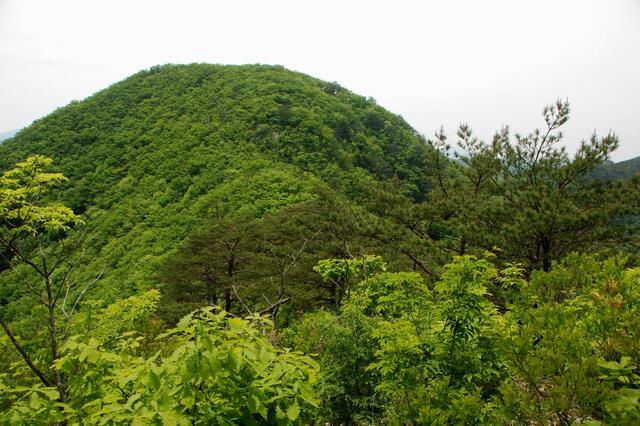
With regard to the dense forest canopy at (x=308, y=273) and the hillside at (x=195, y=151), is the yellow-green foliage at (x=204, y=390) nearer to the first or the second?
the dense forest canopy at (x=308, y=273)

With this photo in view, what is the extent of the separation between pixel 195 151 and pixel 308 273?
82.6ft

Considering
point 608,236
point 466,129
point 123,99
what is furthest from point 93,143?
point 608,236

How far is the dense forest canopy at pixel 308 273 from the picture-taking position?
2.65 m

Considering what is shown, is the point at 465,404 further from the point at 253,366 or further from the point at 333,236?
the point at 333,236

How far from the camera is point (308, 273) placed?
14.1m

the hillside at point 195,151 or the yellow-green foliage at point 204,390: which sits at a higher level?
the hillside at point 195,151

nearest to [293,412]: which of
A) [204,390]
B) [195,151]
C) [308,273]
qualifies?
[204,390]

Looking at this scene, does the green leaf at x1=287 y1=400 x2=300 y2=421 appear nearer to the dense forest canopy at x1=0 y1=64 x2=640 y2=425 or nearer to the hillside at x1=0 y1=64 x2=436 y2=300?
the dense forest canopy at x1=0 y1=64 x2=640 y2=425

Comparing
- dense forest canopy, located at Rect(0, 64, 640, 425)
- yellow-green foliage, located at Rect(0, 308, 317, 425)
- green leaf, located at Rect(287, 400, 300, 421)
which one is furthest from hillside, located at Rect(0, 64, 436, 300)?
green leaf, located at Rect(287, 400, 300, 421)

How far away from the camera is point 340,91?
49.8 meters

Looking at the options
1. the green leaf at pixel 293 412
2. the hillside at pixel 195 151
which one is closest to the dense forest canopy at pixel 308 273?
the green leaf at pixel 293 412

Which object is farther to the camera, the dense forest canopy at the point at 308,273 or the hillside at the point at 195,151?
the hillside at the point at 195,151

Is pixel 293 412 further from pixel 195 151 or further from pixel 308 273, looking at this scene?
pixel 195 151

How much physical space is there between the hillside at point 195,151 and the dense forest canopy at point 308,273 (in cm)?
25
